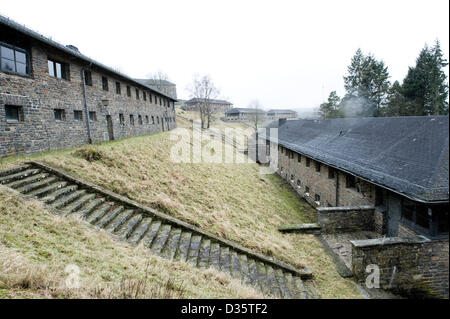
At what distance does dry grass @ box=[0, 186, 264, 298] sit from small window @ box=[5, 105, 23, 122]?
5.49m

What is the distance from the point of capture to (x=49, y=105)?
1159 cm

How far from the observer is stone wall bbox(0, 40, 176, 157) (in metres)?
9.69

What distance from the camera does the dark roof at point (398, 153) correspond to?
5445mm

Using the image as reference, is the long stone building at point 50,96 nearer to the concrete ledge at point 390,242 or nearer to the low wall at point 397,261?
the concrete ledge at point 390,242

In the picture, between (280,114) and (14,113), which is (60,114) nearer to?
(14,113)

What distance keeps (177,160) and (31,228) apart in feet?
35.7

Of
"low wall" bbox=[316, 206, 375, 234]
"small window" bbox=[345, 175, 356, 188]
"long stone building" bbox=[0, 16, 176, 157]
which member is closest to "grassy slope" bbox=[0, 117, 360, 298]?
"low wall" bbox=[316, 206, 375, 234]

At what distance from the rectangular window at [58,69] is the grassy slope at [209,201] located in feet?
16.1

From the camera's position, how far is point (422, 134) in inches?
305

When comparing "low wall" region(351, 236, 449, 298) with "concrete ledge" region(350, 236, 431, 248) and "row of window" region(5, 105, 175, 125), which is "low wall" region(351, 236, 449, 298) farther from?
"row of window" region(5, 105, 175, 125)

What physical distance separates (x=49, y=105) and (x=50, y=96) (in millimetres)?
528

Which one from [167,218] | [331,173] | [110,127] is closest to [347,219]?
[331,173]

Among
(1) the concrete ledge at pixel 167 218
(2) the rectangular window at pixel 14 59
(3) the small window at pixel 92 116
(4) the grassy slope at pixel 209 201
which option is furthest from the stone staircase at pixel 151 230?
(3) the small window at pixel 92 116
